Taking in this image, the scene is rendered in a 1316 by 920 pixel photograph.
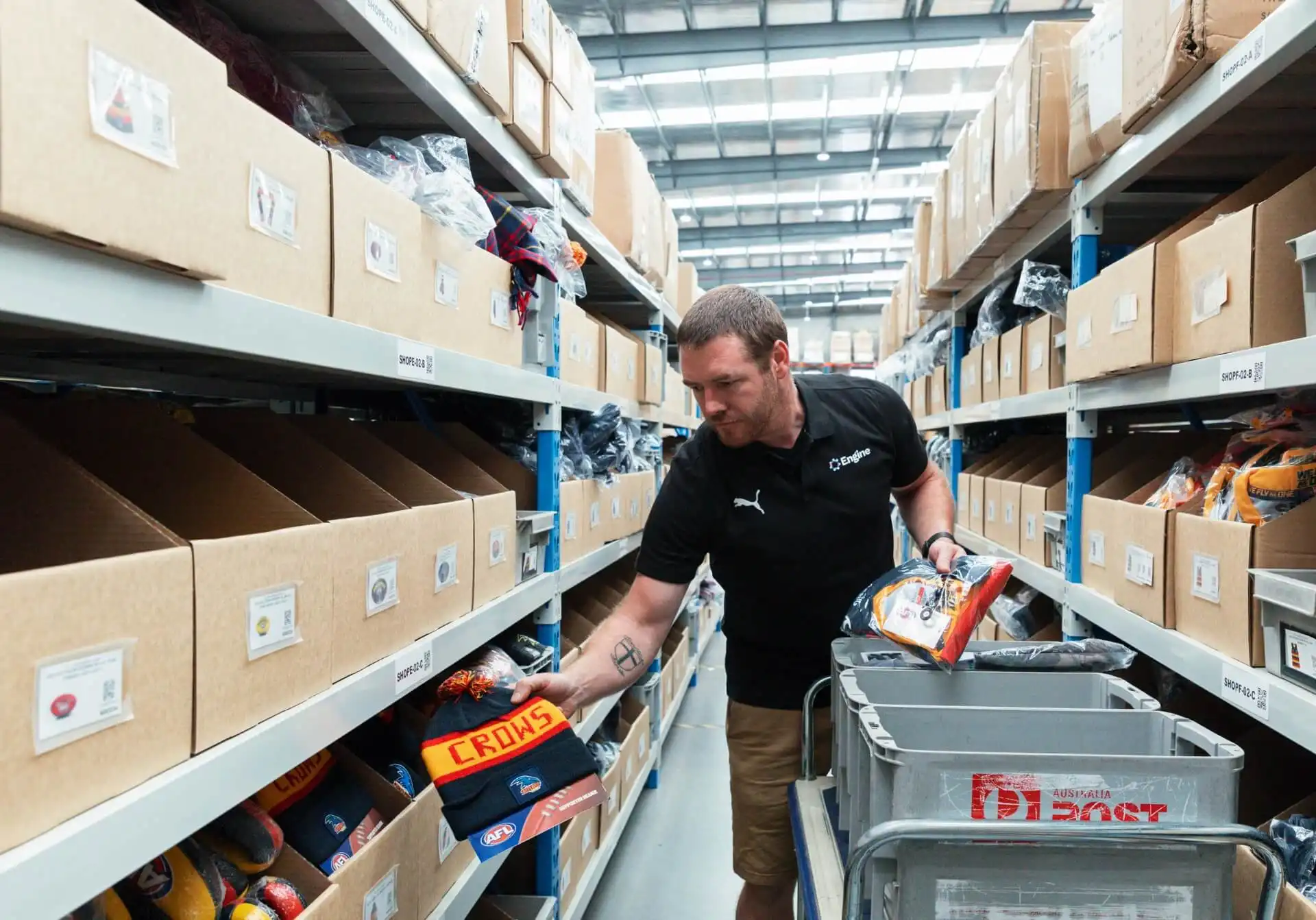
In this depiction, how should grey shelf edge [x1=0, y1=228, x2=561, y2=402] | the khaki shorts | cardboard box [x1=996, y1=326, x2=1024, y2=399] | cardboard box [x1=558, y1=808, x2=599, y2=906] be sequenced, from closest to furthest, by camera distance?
grey shelf edge [x1=0, y1=228, x2=561, y2=402] → the khaki shorts → cardboard box [x1=558, y1=808, x2=599, y2=906] → cardboard box [x1=996, y1=326, x2=1024, y2=399]

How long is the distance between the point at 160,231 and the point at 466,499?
0.91 meters

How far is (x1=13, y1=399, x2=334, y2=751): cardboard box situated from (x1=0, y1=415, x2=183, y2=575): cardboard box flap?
108 millimetres

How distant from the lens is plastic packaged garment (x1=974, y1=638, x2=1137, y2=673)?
1.40 m

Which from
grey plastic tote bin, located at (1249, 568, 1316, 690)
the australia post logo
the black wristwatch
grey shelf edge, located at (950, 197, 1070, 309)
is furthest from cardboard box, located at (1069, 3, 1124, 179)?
the australia post logo

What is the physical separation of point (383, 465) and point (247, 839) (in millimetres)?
708

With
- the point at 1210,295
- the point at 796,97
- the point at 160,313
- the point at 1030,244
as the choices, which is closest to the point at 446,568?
the point at 160,313

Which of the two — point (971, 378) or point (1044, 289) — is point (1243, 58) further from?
point (971, 378)

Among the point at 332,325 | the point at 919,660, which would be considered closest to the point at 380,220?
the point at 332,325

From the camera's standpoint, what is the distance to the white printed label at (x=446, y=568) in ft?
4.98

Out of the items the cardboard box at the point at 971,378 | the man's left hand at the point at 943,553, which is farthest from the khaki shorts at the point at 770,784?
the cardboard box at the point at 971,378

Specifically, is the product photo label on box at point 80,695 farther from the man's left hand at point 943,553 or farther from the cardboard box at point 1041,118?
the cardboard box at point 1041,118

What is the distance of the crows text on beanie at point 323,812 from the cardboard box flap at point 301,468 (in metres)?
0.41

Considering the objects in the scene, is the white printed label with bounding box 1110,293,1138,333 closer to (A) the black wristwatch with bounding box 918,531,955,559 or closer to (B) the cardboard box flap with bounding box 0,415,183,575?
(A) the black wristwatch with bounding box 918,531,955,559

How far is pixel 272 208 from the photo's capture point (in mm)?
1022
